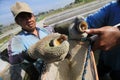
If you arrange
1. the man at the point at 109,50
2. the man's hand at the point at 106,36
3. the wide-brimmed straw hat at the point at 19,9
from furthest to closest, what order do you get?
the wide-brimmed straw hat at the point at 19,9 < the man at the point at 109,50 < the man's hand at the point at 106,36

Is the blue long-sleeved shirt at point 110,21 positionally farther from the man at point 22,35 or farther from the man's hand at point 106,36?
the man at point 22,35

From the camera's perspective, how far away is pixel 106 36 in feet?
10.5

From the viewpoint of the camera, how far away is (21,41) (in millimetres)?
5180

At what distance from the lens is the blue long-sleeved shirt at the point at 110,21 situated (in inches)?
152

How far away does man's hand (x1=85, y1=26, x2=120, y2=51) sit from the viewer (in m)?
3.19

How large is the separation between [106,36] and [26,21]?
234 cm

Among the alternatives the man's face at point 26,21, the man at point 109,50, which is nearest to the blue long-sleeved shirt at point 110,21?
the man at point 109,50

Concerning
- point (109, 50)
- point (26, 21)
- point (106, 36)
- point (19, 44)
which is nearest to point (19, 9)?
point (26, 21)

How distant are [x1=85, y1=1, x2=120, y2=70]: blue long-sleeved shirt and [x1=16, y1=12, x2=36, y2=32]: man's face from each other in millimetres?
1271

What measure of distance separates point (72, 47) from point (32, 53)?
0.40m

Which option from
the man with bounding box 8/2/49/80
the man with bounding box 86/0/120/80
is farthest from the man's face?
the man with bounding box 86/0/120/80

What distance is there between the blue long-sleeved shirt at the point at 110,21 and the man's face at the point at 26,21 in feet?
4.17

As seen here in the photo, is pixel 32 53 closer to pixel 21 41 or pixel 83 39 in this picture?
pixel 83 39

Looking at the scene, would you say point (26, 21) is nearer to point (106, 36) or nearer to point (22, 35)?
point (22, 35)
